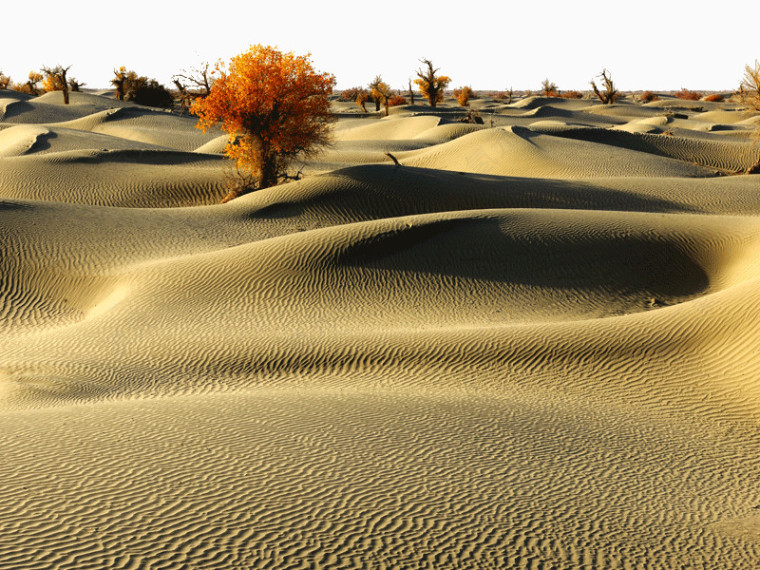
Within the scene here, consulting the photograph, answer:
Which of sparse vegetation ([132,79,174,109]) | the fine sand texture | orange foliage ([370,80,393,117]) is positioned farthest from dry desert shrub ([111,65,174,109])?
the fine sand texture

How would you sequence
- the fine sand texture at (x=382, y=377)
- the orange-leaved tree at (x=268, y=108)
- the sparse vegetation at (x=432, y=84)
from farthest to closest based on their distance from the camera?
1. the sparse vegetation at (x=432, y=84)
2. the orange-leaved tree at (x=268, y=108)
3. the fine sand texture at (x=382, y=377)

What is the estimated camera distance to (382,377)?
9.85m

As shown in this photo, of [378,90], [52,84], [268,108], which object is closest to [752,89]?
[268,108]

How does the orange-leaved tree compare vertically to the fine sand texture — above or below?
above

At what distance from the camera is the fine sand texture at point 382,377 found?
15.9 ft

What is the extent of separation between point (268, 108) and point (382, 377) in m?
12.3

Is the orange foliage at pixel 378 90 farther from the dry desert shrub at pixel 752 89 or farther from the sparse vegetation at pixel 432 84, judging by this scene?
the dry desert shrub at pixel 752 89

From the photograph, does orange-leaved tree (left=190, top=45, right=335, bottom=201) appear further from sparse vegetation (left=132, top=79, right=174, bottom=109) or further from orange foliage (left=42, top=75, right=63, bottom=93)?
orange foliage (left=42, top=75, right=63, bottom=93)

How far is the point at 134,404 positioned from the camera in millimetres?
8039

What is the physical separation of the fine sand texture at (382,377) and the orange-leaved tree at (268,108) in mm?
1123

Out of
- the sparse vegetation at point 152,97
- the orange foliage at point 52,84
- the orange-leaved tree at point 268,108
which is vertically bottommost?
the orange-leaved tree at point 268,108

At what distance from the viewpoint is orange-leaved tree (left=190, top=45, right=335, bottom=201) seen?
20.0 metres

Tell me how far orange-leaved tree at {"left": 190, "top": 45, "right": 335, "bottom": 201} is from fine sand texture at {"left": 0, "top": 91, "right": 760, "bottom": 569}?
1123 millimetres

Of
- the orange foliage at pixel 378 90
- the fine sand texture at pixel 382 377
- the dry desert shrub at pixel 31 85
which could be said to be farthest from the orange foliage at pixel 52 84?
the fine sand texture at pixel 382 377
